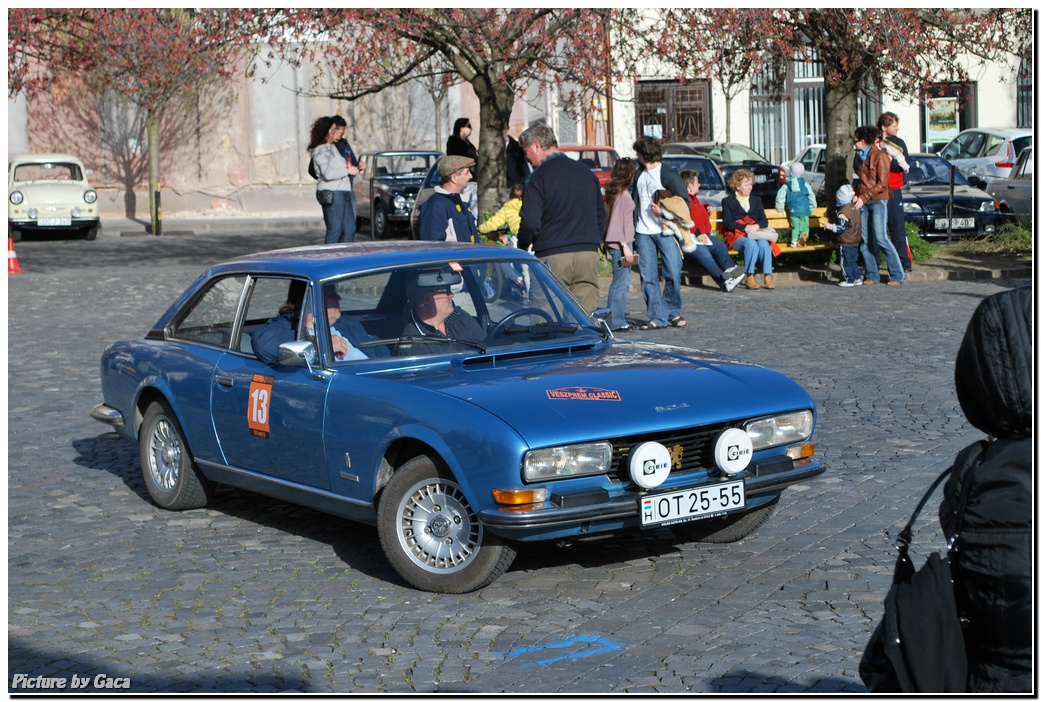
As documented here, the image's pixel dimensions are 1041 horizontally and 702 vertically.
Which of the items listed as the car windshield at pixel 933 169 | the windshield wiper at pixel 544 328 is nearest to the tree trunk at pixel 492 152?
the car windshield at pixel 933 169

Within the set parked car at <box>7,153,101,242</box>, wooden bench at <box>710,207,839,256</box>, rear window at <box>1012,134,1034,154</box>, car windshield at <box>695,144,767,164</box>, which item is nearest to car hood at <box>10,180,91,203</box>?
parked car at <box>7,153,101,242</box>

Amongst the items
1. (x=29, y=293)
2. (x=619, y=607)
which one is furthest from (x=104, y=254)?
(x=619, y=607)

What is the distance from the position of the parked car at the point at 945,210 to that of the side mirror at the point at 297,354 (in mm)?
16525

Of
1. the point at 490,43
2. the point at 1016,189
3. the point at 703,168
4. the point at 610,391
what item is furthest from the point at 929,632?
the point at 703,168

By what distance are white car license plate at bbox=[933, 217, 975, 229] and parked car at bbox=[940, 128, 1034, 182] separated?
4.85m

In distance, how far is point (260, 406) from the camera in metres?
6.76

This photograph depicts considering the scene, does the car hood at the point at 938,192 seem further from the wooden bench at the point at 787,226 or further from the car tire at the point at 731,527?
the car tire at the point at 731,527

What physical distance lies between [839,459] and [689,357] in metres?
1.96

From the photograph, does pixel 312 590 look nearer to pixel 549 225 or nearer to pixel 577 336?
pixel 577 336

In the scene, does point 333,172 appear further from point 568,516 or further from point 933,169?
point 933,169

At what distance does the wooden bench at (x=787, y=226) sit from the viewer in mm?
18203

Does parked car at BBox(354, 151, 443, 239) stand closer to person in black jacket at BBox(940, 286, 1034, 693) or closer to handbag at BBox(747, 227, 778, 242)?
handbag at BBox(747, 227, 778, 242)

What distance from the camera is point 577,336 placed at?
6.98 metres

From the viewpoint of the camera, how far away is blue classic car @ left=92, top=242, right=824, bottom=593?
5.65m
